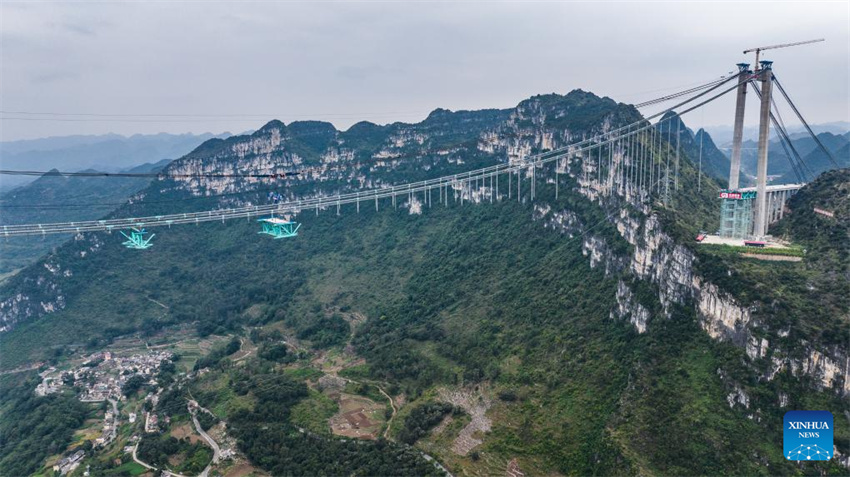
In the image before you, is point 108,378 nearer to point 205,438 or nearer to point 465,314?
point 205,438

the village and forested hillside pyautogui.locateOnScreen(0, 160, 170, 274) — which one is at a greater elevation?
forested hillside pyautogui.locateOnScreen(0, 160, 170, 274)

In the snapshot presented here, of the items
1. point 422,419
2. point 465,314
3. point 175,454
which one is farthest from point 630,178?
point 175,454

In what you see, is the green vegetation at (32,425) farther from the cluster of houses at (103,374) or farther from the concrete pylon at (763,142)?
the concrete pylon at (763,142)

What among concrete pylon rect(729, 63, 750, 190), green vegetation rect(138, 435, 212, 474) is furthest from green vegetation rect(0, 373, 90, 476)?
concrete pylon rect(729, 63, 750, 190)

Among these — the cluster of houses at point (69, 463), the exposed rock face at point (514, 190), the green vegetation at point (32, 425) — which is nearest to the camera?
the exposed rock face at point (514, 190)

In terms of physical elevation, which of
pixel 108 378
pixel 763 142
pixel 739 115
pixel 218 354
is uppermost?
pixel 739 115

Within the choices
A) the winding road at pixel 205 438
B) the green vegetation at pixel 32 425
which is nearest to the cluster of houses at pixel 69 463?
the green vegetation at pixel 32 425

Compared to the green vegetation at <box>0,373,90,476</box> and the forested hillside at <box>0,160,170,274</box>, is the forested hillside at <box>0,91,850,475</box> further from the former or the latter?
the forested hillside at <box>0,160,170,274</box>

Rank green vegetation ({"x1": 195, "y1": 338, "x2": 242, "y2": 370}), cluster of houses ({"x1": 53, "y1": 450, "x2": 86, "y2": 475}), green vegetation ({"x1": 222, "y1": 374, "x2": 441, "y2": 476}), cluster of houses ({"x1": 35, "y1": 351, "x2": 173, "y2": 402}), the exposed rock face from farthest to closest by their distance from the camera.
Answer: green vegetation ({"x1": 195, "y1": 338, "x2": 242, "y2": 370})
cluster of houses ({"x1": 35, "y1": 351, "x2": 173, "y2": 402})
cluster of houses ({"x1": 53, "y1": 450, "x2": 86, "y2": 475})
green vegetation ({"x1": 222, "y1": 374, "x2": 441, "y2": 476})
the exposed rock face

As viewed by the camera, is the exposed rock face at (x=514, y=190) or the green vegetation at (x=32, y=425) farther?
the green vegetation at (x=32, y=425)
